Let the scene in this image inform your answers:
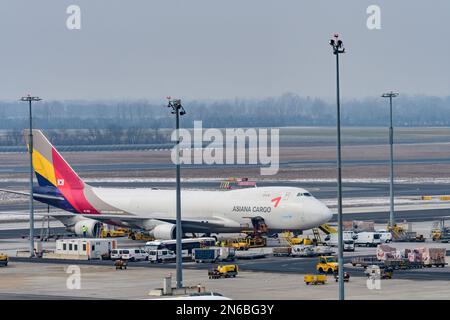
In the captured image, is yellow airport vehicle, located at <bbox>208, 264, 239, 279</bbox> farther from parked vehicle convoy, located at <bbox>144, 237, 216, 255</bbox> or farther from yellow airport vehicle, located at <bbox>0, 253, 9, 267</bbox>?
yellow airport vehicle, located at <bbox>0, 253, 9, 267</bbox>

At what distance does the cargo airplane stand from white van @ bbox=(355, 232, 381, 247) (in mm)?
4058

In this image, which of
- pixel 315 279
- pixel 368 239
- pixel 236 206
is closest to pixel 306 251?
pixel 368 239

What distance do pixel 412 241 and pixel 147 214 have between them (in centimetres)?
2108

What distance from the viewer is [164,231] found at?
316ft

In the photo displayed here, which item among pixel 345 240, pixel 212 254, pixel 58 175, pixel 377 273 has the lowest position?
pixel 377 273

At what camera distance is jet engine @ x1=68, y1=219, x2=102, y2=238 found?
10325 cm

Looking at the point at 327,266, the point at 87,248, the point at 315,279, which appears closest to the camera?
the point at 315,279

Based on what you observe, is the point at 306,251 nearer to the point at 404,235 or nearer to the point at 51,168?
the point at 404,235

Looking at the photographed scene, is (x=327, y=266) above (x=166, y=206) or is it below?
below

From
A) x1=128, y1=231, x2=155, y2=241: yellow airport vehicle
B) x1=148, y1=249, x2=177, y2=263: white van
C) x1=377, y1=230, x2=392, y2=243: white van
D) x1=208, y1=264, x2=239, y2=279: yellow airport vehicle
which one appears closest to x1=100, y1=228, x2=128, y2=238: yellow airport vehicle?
x1=128, y1=231, x2=155, y2=241: yellow airport vehicle

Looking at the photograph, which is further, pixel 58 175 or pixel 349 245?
pixel 58 175

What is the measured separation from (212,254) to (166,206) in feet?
56.4

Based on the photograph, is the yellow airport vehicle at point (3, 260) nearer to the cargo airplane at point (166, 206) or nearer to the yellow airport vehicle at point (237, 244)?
the cargo airplane at point (166, 206)
